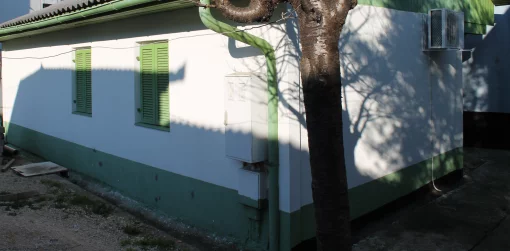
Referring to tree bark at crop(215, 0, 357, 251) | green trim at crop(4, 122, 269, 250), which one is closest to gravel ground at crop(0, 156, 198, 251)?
green trim at crop(4, 122, 269, 250)

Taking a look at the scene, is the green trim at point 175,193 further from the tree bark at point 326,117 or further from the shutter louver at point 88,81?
the tree bark at point 326,117

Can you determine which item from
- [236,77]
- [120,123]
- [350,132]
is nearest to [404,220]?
[350,132]

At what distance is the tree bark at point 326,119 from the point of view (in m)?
2.94

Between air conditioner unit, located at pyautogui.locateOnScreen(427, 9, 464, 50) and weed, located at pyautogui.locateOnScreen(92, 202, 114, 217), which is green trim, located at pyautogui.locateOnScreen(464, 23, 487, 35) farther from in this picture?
weed, located at pyautogui.locateOnScreen(92, 202, 114, 217)

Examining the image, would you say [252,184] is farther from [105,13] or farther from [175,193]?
→ [105,13]

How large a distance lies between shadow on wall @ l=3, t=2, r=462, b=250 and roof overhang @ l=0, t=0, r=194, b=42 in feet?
1.37

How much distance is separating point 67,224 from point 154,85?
7.12ft

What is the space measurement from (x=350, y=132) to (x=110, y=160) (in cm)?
407

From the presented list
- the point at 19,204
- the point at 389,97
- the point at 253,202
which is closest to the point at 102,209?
the point at 19,204

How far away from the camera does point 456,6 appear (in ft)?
27.5

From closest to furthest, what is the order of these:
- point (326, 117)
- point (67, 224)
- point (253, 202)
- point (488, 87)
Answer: point (326, 117), point (253, 202), point (67, 224), point (488, 87)

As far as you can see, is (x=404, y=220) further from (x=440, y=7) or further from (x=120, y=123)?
(x=120, y=123)

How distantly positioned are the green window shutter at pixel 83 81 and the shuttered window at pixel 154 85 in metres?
1.95

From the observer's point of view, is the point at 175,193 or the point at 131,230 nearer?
the point at 131,230
